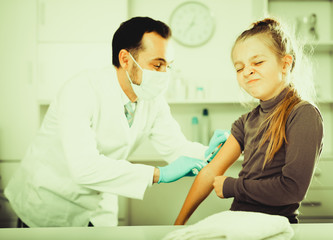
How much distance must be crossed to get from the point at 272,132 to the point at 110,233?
0.48 metres

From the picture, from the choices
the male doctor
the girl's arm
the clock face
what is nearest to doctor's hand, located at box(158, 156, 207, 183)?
the male doctor

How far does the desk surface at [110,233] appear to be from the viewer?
58 cm

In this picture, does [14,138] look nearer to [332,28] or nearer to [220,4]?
[220,4]

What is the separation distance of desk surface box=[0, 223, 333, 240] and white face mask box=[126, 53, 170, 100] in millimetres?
861

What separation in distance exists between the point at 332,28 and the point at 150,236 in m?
2.67

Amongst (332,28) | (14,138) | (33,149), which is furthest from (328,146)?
(14,138)

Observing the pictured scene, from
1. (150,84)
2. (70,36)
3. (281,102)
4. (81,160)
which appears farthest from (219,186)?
(70,36)

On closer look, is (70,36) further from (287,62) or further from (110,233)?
(110,233)

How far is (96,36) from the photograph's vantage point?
7.52 feet

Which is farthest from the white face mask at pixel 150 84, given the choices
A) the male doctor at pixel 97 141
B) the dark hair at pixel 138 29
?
the dark hair at pixel 138 29

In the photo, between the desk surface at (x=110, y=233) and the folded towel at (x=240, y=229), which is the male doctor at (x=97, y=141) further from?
the folded towel at (x=240, y=229)

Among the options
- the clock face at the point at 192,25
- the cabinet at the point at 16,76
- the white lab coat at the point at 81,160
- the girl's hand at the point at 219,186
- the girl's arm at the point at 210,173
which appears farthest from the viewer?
the clock face at the point at 192,25

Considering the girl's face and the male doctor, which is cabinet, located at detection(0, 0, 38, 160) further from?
the girl's face

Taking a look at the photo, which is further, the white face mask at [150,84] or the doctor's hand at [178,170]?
the white face mask at [150,84]
